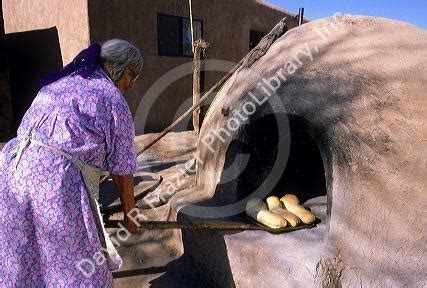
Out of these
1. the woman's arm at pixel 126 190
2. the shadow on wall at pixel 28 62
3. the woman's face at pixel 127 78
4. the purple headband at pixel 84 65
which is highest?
the purple headband at pixel 84 65

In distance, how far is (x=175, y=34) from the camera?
27.4 ft

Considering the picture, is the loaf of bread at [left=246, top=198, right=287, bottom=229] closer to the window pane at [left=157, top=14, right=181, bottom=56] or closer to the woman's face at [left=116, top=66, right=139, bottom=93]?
the woman's face at [left=116, top=66, right=139, bottom=93]

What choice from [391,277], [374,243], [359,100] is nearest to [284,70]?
[359,100]

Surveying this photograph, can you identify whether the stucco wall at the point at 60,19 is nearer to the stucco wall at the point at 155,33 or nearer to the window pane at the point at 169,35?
the stucco wall at the point at 155,33

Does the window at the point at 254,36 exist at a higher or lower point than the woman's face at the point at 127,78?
lower

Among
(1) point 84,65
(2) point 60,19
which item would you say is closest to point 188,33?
(2) point 60,19

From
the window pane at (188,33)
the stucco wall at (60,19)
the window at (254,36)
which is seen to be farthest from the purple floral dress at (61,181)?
the window at (254,36)

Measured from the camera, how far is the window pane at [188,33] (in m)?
8.49

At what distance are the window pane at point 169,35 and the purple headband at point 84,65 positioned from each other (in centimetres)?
646

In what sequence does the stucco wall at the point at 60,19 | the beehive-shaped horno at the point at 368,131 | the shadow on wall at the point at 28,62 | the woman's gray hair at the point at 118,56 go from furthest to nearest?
→ 1. the shadow on wall at the point at 28,62
2. the stucco wall at the point at 60,19
3. the beehive-shaped horno at the point at 368,131
4. the woman's gray hair at the point at 118,56

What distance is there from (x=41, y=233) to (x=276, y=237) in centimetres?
151

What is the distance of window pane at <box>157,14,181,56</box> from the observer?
7979 millimetres

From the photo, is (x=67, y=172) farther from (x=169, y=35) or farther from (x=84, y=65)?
(x=169, y=35)

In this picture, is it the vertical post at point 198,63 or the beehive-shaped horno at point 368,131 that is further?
the vertical post at point 198,63
